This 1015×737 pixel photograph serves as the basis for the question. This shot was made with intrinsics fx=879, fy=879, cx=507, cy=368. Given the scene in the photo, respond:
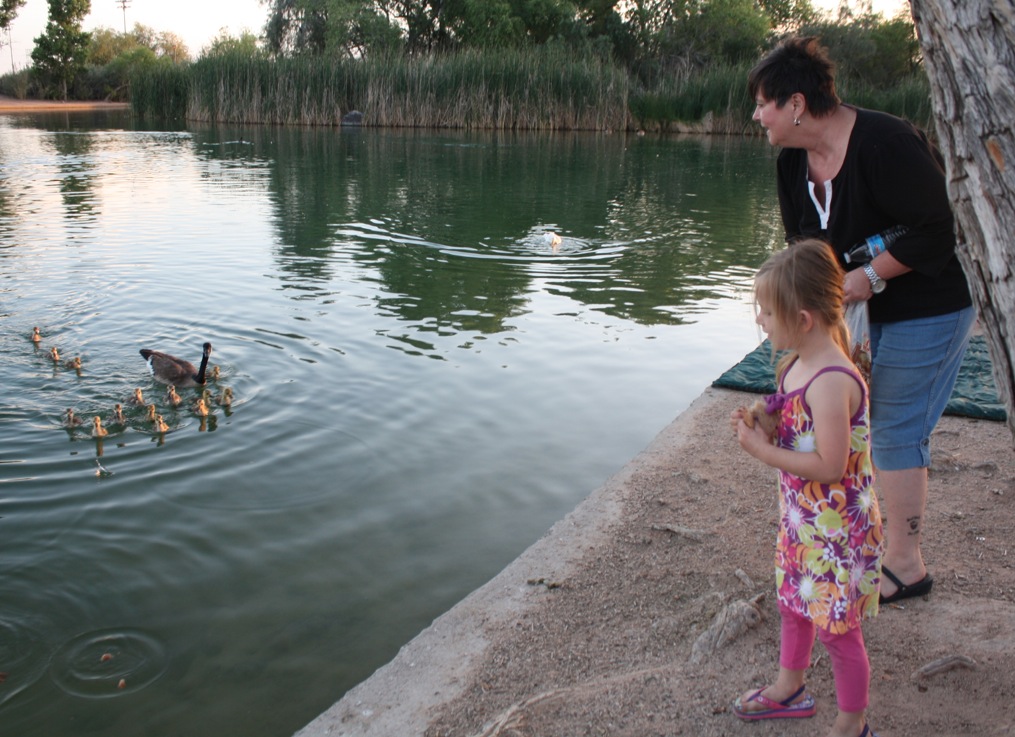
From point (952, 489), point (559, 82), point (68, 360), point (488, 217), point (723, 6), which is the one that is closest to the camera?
point (952, 489)

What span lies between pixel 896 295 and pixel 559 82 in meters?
32.2

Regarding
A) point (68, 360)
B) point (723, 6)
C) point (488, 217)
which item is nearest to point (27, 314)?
point (68, 360)

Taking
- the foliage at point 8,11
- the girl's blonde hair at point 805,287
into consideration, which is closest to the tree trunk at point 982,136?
the girl's blonde hair at point 805,287

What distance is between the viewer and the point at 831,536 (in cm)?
256

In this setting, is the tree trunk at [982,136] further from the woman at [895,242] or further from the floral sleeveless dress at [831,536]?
the woman at [895,242]

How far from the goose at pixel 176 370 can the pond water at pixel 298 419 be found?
0.55ft

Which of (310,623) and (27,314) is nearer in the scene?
(310,623)

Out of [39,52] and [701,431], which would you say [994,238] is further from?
[39,52]

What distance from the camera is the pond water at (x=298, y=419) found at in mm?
3752

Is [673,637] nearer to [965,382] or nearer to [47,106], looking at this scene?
[965,382]

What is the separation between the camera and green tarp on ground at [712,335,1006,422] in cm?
570

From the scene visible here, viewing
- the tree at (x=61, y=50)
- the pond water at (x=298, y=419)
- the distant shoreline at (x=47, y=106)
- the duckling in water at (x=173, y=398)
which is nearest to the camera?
the pond water at (x=298, y=419)

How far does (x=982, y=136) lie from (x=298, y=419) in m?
4.99

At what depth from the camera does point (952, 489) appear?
4590mm
